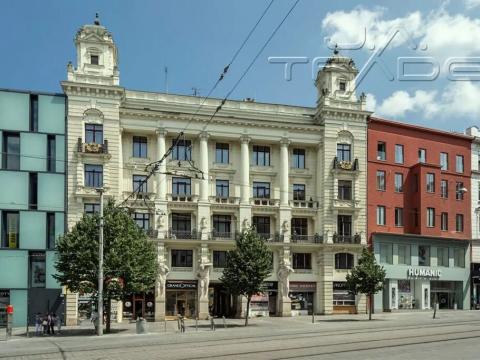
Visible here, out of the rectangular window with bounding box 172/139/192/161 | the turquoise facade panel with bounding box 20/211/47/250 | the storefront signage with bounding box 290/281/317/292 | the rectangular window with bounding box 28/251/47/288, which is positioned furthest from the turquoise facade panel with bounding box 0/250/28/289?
the storefront signage with bounding box 290/281/317/292

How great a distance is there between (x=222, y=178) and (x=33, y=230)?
17.1m

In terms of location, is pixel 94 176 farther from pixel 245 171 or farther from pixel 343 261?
pixel 343 261

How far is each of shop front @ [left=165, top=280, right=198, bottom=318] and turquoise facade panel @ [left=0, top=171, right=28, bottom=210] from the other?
14025 millimetres

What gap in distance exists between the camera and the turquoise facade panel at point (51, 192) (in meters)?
47.2

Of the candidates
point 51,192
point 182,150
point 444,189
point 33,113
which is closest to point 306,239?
point 182,150

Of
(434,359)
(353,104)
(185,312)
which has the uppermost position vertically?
(353,104)

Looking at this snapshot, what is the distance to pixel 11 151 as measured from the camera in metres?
47.1

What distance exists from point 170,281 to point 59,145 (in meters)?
15.0

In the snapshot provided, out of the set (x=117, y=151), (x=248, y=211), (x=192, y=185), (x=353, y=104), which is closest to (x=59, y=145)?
(x=117, y=151)

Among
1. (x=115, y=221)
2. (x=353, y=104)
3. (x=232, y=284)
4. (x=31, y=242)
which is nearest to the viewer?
(x=115, y=221)

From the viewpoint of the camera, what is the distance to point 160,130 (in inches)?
1989

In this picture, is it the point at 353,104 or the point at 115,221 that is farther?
the point at 353,104

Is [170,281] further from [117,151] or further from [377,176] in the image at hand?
[377,176]

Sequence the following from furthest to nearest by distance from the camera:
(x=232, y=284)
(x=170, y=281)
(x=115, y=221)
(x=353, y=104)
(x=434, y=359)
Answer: (x=353, y=104), (x=170, y=281), (x=232, y=284), (x=115, y=221), (x=434, y=359)
